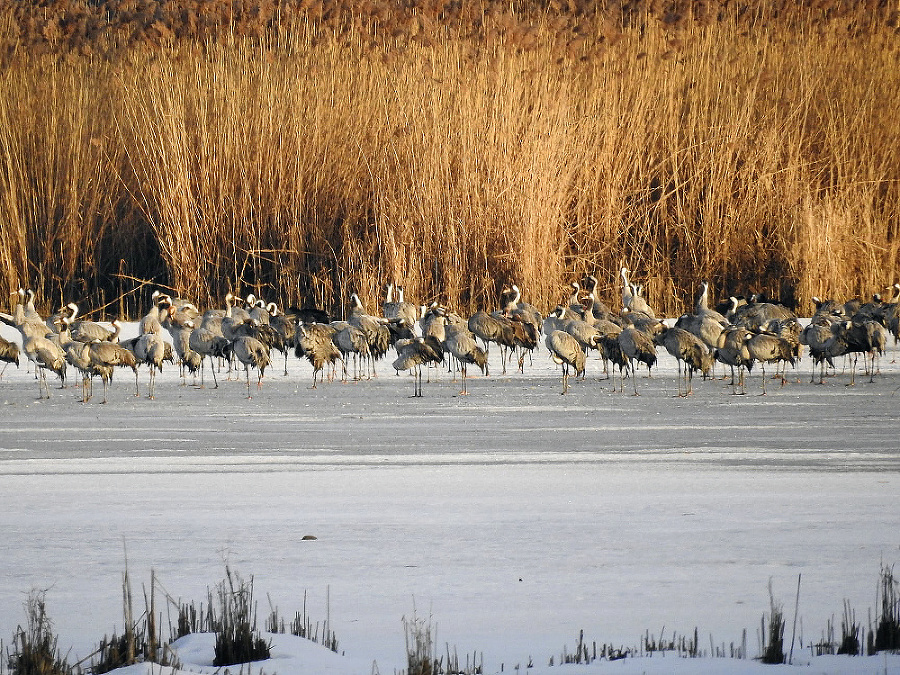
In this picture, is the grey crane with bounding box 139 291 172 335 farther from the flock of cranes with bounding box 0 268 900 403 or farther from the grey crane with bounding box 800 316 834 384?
the grey crane with bounding box 800 316 834 384

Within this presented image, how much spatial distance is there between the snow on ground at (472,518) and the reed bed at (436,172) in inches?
273

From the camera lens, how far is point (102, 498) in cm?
690

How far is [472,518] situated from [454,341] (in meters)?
6.40

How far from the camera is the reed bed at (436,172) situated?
17.7 metres

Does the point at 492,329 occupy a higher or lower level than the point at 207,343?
higher

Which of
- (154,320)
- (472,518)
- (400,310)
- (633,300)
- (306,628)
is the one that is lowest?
(306,628)

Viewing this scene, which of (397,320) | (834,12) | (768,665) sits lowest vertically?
(768,665)

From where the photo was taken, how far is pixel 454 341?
12.7 meters

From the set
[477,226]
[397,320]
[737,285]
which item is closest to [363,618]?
[397,320]

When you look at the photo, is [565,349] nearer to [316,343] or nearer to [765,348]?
[765,348]

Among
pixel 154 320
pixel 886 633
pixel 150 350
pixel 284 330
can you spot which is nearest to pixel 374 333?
pixel 284 330

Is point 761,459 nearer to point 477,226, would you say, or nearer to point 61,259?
point 477,226

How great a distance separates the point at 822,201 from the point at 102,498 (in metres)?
14.3

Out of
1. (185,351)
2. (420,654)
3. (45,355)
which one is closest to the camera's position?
(420,654)
